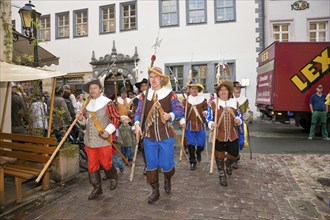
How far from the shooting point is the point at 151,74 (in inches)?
160

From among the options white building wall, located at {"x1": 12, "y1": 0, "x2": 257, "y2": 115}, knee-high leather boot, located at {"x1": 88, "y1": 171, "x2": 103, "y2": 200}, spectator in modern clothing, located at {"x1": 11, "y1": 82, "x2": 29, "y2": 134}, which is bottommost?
knee-high leather boot, located at {"x1": 88, "y1": 171, "x2": 103, "y2": 200}

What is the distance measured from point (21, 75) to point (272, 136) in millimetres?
8722

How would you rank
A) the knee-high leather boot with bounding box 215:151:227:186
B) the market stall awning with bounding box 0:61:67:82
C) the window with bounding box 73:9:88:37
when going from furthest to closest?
the window with bounding box 73:9:88:37
the knee-high leather boot with bounding box 215:151:227:186
the market stall awning with bounding box 0:61:67:82

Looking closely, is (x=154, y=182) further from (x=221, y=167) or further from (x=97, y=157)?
(x=221, y=167)

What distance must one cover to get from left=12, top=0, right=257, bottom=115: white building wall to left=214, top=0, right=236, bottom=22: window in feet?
0.82

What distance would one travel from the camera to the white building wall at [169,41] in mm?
15922

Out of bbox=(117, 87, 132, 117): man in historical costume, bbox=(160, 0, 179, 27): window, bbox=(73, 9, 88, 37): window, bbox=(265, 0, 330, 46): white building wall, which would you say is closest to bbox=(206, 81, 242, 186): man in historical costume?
bbox=(117, 87, 132, 117): man in historical costume

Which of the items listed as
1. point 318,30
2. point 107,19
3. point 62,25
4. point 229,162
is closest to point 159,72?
point 229,162

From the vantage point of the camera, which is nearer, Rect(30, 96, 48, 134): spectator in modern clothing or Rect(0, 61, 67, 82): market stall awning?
Rect(0, 61, 67, 82): market stall awning

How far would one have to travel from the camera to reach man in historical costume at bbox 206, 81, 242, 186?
472 centimetres

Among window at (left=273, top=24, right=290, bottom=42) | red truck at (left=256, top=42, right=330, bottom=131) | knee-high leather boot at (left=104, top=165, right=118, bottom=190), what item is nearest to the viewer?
knee-high leather boot at (left=104, top=165, right=118, bottom=190)

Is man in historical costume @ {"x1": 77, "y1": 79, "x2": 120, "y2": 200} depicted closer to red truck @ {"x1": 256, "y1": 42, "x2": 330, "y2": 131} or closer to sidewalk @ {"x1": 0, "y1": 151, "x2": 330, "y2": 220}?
sidewalk @ {"x1": 0, "y1": 151, "x2": 330, "y2": 220}

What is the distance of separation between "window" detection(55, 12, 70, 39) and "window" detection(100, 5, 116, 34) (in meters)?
2.74

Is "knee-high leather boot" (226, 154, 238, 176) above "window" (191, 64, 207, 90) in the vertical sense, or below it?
below
